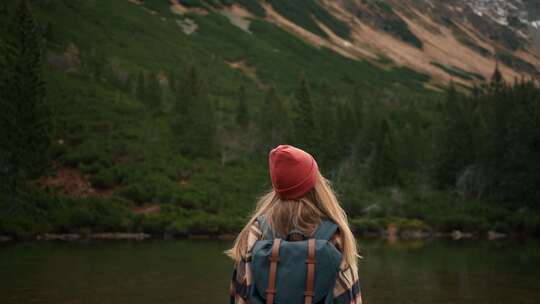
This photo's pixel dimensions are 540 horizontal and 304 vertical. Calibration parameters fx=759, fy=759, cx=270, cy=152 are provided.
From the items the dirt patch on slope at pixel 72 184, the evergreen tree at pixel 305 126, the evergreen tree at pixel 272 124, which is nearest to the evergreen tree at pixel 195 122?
the evergreen tree at pixel 272 124

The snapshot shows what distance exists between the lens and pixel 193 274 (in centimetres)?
2727

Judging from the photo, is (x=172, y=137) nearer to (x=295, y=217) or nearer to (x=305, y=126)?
(x=305, y=126)

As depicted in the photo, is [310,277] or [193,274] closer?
[310,277]

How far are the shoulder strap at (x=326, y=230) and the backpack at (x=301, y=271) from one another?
49 mm

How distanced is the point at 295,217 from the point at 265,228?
21 cm

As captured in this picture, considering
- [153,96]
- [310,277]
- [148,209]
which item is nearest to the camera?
[310,277]

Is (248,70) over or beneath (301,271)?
beneath

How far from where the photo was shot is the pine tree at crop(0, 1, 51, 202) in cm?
4934

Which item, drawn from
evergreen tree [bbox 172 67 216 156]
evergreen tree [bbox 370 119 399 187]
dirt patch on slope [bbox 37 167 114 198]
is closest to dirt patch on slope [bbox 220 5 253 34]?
evergreen tree [bbox 172 67 216 156]

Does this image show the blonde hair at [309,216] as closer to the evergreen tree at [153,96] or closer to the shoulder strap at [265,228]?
the shoulder strap at [265,228]

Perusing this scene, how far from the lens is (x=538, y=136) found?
6462 centimetres

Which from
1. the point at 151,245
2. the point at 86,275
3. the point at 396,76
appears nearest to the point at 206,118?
the point at 151,245

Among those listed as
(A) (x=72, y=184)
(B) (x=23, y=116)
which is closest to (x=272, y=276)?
(B) (x=23, y=116)

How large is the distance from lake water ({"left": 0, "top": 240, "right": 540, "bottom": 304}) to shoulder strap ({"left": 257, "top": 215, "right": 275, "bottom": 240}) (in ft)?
52.8
